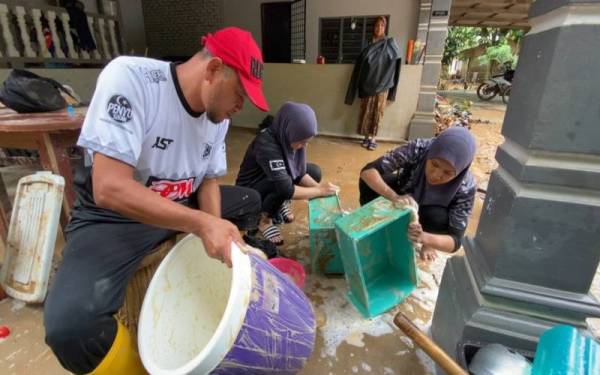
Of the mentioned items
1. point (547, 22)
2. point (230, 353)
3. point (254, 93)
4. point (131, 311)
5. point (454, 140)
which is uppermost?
point (547, 22)

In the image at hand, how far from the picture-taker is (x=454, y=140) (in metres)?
1.41

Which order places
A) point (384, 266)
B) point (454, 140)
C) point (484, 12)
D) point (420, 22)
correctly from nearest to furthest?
point (454, 140)
point (384, 266)
point (420, 22)
point (484, 12)

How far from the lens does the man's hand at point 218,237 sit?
79 centimetres

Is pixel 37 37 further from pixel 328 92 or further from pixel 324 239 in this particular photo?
pixel 324 239

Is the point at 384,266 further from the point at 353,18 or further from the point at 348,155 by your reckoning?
the point at 353,18

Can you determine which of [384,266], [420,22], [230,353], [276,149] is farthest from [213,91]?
[420,22]

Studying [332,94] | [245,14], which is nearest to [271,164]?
[332,94]

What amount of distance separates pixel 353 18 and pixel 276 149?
4.76 metres

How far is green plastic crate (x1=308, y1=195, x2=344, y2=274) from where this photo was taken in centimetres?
163

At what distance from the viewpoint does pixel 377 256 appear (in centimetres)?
179

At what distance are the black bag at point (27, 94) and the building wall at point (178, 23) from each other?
5.52 metres

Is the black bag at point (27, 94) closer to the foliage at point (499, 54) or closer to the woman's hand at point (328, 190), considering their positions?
the woman's hand at point (328, 190)

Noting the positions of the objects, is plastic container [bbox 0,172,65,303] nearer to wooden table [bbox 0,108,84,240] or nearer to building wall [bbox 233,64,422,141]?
wooden table [bbox 0,108,84,240]

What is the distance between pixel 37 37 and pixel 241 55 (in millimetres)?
4529
